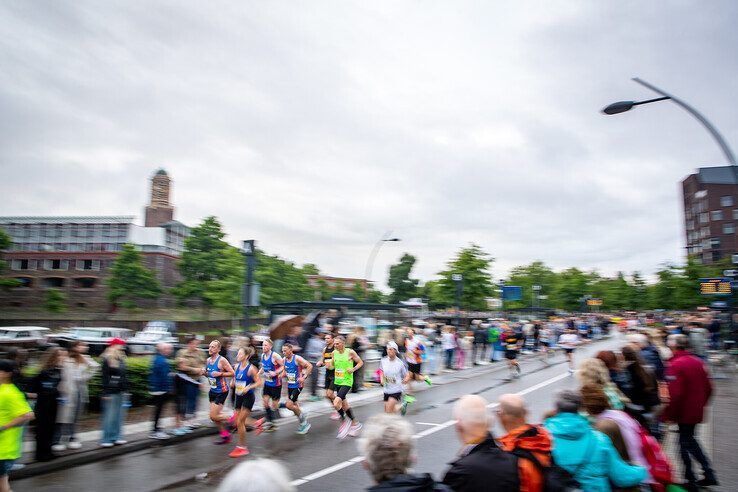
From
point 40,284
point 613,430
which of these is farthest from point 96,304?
point 613,430

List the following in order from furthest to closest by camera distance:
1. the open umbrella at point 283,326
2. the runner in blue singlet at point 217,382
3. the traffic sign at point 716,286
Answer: the traffic sign at point 716,286, the open umbrella at point 283,326, the runner in blue singlet at point 217,382

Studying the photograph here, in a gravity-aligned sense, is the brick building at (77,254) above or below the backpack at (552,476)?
above

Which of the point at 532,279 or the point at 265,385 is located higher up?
the point at 532,279

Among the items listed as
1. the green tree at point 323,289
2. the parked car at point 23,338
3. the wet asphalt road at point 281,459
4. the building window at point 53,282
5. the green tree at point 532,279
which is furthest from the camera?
the green tree at point 532,279

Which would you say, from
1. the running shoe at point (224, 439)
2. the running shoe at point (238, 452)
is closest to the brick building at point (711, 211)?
the running shoe at point (224, 439)

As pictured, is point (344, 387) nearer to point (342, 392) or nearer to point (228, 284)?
point (342, 392)

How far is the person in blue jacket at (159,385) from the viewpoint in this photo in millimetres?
9469

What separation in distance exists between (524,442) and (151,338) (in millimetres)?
32091

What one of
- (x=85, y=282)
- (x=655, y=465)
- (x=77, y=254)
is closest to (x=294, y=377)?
(x=655, y=465)

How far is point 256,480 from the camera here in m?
1.99

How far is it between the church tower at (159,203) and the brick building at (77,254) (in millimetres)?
18957

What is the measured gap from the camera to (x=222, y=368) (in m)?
9.48

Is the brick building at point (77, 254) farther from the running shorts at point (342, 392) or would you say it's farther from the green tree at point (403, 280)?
the running shorts at point (342, 392)

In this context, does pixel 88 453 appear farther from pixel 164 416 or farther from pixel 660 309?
pixel 660 309
